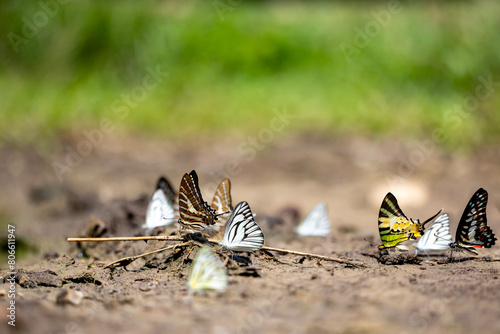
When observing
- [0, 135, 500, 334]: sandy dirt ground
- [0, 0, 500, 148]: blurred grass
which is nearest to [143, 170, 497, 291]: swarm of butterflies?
[0, 135, 500, 334]: sandy dirt ground

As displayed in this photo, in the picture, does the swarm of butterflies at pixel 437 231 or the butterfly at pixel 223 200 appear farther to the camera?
the butterfly at pixel 223 200

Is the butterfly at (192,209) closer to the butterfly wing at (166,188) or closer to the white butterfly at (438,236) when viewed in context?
the butterfly wing at (166,188)

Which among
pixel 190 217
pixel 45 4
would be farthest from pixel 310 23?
pixel 190 217

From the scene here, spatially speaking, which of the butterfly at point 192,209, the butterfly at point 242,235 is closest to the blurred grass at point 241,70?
the butterfly at point 192,209

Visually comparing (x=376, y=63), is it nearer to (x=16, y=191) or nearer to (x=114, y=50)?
(x=114, y=50)

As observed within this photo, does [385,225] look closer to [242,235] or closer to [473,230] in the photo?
[473,230]

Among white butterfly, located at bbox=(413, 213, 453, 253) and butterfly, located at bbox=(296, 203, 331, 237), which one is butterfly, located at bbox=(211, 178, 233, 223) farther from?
white butterfly, located at bbox=(413, 213, 453, 253)
